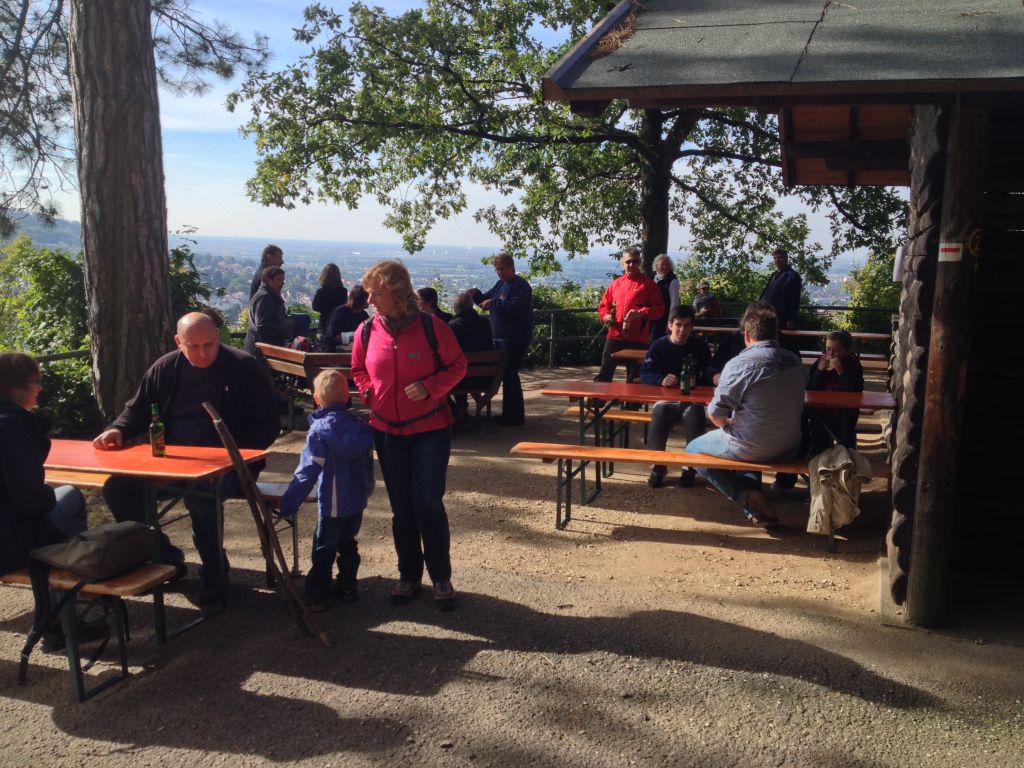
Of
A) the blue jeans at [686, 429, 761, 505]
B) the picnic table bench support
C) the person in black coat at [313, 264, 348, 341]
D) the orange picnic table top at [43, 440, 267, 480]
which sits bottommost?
the picnic table bench support

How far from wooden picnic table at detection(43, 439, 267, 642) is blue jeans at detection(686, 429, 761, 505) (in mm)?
2908

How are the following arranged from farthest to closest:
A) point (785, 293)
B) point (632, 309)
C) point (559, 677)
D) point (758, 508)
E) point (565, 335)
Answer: point (565, 335), point (785, 293), point (632, 309), point (758, 508), point (559, 677)

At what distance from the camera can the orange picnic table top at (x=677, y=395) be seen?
632cm

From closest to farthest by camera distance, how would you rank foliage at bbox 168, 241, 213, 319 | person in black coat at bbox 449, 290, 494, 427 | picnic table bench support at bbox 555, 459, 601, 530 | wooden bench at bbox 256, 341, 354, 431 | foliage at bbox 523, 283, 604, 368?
picnic table bench support at bbox 555, 459, 601, 530
wooden bench at bbox 256, 341, 354, 431
person in black coat at bbox 449, 290, 494, 427
foliage at bbox 168, 241, 213, 319
foliage at bbox 523, 283, 604, 368

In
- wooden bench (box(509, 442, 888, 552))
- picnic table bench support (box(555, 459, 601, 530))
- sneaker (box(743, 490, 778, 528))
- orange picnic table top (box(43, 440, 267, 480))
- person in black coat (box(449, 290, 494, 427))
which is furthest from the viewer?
person in black coat (box(449, 290, 494, 427))

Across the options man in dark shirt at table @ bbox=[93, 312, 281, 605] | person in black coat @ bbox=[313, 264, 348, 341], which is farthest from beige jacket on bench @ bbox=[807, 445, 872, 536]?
person in black coat @ bbox=[313, 264, 348, 341]

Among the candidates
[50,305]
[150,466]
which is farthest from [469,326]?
[150,466]

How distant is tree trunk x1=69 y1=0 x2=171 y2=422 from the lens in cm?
655

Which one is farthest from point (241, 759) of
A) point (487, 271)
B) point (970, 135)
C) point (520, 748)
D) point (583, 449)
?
point (487, 271)

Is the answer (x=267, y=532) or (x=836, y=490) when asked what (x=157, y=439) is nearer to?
(x=267, y=532)

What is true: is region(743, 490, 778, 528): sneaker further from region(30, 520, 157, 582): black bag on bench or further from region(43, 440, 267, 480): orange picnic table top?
region(30, 520, 157, 582): black bag on bench

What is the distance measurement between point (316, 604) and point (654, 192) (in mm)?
12616

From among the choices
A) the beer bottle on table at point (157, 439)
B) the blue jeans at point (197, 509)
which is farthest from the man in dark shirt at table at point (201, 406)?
the beer bottle on table at point (157, 439)

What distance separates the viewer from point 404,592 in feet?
16.0
